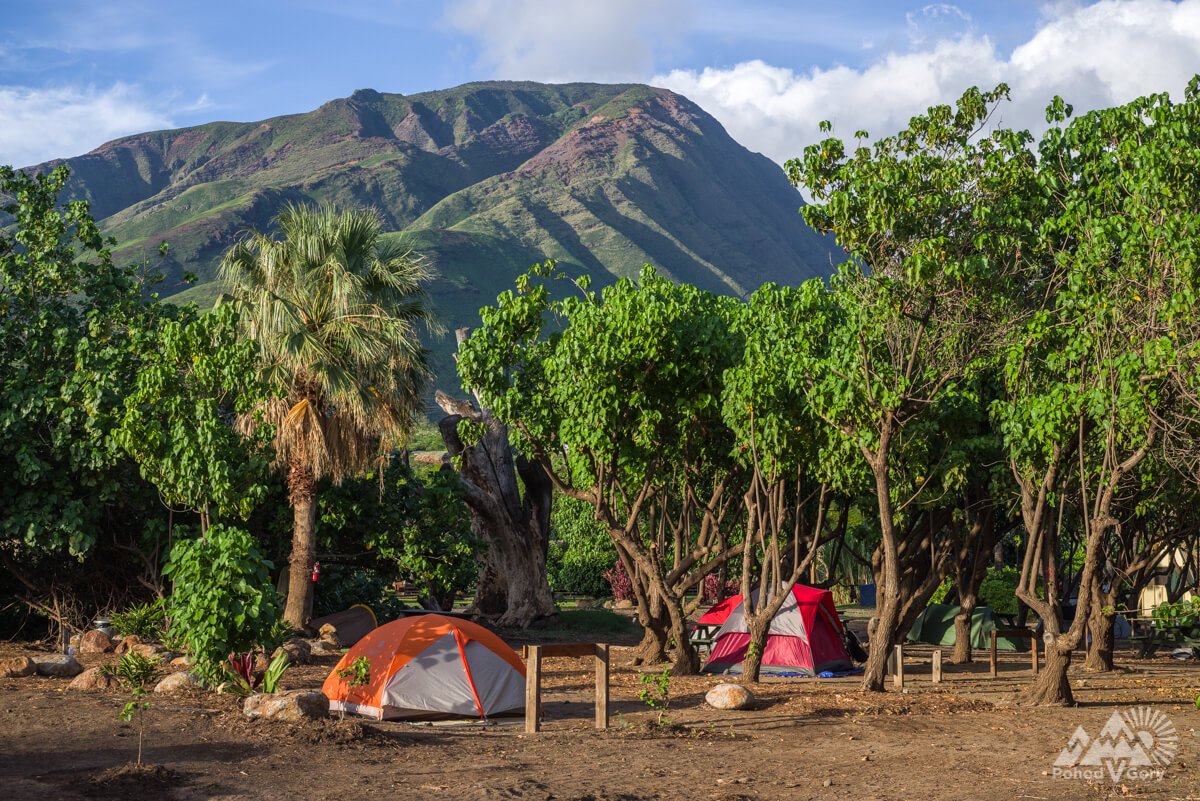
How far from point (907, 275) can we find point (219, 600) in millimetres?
9534

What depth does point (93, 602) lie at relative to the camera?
1964cm

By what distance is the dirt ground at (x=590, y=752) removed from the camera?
8.47 meters

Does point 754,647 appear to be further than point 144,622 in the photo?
No

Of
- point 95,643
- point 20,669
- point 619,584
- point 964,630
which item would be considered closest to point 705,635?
point 964,630

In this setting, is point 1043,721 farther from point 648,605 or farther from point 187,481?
point 187,481

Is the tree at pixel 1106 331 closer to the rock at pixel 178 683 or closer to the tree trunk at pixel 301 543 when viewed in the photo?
the rock at pixel 178 683

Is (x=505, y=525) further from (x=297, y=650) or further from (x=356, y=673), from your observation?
(x=356, y=673)

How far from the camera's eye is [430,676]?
41.3ft

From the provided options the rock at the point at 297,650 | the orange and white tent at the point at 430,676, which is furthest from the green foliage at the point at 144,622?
the orange and white tent at the point at 430,676

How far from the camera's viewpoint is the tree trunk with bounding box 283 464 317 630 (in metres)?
18.3

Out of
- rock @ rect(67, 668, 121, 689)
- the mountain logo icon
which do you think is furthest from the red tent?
rock @ rect(67, 668, 121, 689)

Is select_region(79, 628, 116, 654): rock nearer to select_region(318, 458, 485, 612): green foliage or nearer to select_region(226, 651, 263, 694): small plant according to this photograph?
select_region(318, 458, 485, 612): green foliage

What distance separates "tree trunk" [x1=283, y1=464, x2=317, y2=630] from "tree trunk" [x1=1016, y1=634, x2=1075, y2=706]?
488 inches

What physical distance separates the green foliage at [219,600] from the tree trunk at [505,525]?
13600 mm
